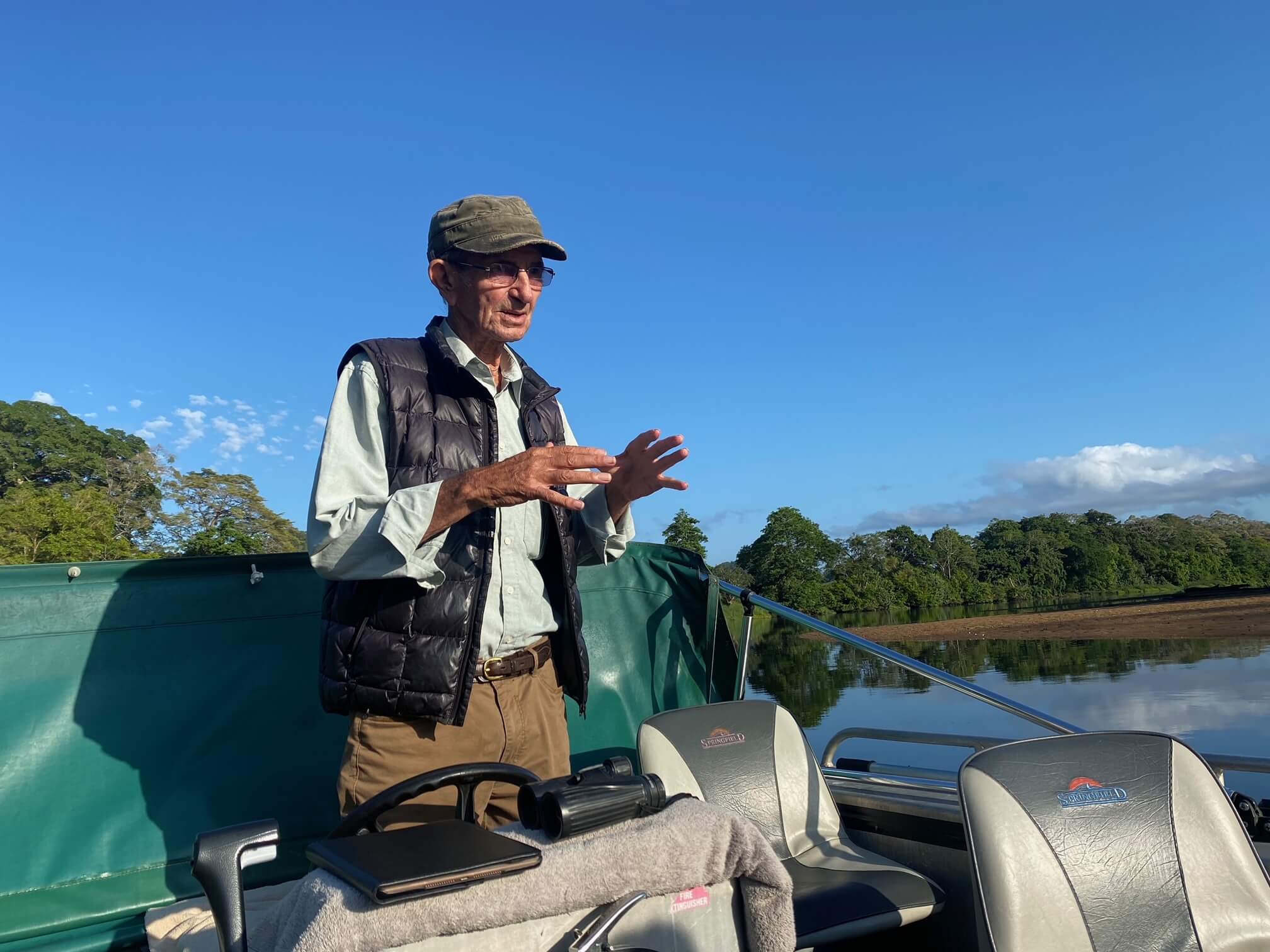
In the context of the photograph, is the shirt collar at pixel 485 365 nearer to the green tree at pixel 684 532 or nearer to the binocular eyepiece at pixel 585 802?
the binocular eyepiece at pixel 585 802

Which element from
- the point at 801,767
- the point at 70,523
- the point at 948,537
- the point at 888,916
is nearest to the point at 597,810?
the point at 888,916

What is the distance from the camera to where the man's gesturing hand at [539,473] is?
1.69 metres

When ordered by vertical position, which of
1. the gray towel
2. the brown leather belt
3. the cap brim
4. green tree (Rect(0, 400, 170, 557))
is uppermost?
green tree (Rect(0, 400, 170, 557))

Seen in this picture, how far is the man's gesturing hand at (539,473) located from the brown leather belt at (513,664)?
1.73 feet

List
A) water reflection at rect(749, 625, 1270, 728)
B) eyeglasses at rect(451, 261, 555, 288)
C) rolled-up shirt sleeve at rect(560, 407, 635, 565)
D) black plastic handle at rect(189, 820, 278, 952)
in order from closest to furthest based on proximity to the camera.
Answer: black plastic handle at rect(189, 820, 278, 952), eyeglasses at rect(451, 261, 555, 288), rolled-up shirt sleeve at rect(560, 407, 635, 565), water reflection at rect(749, 625, 1270, 728)

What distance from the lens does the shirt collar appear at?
220cm

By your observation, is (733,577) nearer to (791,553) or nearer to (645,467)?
(645,467)

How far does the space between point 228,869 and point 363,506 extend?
0.93 meters

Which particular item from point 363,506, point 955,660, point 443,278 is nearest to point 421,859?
point 363,506

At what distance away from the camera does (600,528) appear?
7.86ft

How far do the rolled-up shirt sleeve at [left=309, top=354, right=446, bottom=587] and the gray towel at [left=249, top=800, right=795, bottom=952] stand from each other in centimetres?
80

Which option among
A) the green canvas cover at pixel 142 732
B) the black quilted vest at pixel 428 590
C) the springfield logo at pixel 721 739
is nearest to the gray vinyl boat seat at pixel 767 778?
the springfield logo at pixel 721 739

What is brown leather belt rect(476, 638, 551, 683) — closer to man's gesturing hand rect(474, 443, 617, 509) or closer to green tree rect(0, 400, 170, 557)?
man's gesturing hand rect(474, 443, 617, 509)

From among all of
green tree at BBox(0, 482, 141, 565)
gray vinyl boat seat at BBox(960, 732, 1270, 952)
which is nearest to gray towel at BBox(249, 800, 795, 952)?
gray vinyl boat seat at BBox(960, 732, 1270, 952)
